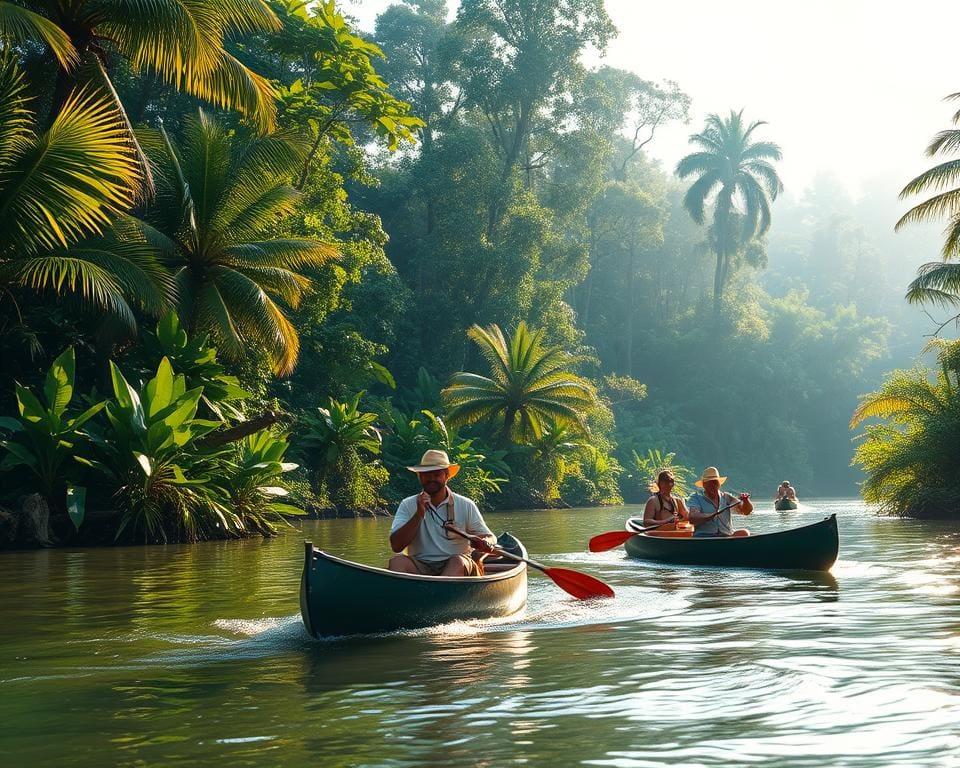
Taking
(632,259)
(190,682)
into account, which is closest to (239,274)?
(190,682)

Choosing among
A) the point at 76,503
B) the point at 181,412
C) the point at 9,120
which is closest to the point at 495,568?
the point at 181,412

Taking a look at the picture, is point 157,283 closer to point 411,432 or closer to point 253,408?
point 253,408

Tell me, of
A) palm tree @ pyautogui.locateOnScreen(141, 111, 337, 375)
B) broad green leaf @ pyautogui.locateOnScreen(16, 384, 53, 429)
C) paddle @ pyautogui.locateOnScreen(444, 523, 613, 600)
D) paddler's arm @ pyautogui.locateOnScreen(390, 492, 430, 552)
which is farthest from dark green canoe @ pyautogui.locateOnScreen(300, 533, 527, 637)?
palm tree @ pyautogui.locateOnScreen(141, 111, 337, 375)

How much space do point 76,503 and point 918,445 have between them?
17275 millimetres

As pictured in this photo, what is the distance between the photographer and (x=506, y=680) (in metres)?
6.16

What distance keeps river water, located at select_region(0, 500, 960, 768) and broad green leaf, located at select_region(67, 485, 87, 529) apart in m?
4.33

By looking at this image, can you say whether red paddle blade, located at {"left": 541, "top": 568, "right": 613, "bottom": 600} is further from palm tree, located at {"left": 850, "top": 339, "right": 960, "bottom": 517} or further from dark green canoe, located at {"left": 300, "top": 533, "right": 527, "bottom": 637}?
palm tree, located at {"left": 850, "top": 339, "right": 960, "bottom": 517}

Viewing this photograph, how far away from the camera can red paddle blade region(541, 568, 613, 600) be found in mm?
10164

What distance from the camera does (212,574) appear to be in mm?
12625

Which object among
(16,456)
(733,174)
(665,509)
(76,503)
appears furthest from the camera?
(733,174)

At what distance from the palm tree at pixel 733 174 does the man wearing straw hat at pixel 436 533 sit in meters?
51.4

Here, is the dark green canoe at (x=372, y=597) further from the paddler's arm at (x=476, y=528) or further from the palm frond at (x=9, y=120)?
the palm frond at (x=9, y=120)

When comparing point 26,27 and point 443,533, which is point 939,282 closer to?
point 443,533

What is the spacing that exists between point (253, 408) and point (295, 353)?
294 centimetres
